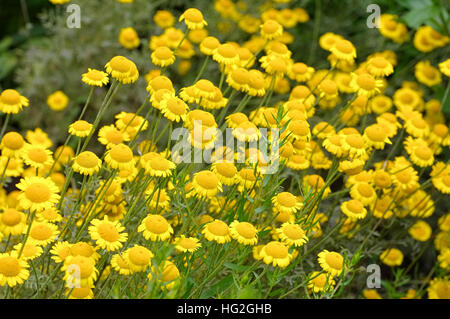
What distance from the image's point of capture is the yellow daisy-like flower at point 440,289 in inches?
88.8

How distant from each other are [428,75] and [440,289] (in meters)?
1.24

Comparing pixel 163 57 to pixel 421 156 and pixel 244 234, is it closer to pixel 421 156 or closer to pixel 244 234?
pixel 244 234

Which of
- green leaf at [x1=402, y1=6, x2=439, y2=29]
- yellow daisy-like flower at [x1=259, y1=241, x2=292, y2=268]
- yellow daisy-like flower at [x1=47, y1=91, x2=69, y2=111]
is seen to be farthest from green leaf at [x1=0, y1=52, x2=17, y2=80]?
yellow daisy-like flower at [x1=259, y1=241, x2=292, y2=268]

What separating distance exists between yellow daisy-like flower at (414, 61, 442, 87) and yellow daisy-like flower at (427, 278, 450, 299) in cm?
116

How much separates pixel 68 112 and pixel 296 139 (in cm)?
198

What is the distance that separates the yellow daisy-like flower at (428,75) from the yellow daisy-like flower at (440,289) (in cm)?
116

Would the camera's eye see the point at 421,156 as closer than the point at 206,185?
No

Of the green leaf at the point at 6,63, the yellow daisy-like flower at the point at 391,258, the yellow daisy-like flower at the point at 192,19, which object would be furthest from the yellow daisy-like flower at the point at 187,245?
the green leaf at the point at 6,63

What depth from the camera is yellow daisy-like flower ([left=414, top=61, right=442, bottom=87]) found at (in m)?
3.06

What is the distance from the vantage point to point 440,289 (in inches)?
89.4

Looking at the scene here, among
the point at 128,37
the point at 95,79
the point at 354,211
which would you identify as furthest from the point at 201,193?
the point at 128,37
